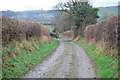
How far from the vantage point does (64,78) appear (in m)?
10.7

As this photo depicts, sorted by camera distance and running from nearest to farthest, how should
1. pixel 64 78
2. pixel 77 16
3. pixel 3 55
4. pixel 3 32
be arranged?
pixel 64 78 < pixel 3 55 < pixel 3 32 < pixel 77 16

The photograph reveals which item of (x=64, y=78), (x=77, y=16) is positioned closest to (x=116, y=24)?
(x=64, y=78)

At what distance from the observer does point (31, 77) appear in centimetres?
1127

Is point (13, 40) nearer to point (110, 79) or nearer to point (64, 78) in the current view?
point (64, 78)

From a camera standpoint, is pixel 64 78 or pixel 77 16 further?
pixel 77 16

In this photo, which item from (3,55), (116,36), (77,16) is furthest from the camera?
(77,16)

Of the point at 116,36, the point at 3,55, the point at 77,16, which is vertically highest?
the point at 77,16

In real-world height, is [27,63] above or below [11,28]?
below

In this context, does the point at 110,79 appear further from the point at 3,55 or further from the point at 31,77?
the point at 3,55

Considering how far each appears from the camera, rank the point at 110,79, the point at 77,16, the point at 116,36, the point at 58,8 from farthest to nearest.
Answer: the point at 58,8, the point at 77,16, the point at 116,36, the point at 110,79

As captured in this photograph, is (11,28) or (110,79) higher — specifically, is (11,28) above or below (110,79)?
above

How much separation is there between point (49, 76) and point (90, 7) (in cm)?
3521

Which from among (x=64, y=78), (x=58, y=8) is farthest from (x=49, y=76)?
(x=58, y=8)

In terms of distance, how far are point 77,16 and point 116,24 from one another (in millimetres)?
29343
